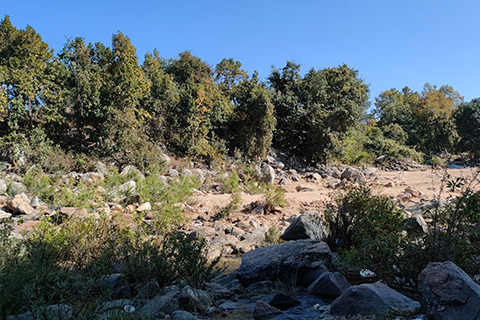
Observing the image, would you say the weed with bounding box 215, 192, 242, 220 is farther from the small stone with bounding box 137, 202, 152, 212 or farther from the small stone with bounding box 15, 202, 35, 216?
the small stone with bounding box 15, 202, 35, 216

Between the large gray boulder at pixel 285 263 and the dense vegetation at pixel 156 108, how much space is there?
9.24 m

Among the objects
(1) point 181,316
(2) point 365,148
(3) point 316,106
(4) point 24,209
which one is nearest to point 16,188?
(4) point 24,209

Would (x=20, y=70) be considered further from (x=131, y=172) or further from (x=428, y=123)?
(x=428, y=123)

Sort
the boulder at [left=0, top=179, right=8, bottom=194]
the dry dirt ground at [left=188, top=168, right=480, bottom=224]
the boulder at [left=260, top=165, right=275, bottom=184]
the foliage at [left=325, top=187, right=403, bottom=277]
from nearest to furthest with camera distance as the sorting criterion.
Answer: the foliage at [left=325, top=187, right=403, bottom=277], the boulder at [left=0, top=179, right=8, bottom=194], the dry dirt ground at [left=188, top=168, right=480, bottom=224], the boulder at [left=260, top=165, right=275, bottom=184]

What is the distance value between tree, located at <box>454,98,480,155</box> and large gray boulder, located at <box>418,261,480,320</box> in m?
34.5

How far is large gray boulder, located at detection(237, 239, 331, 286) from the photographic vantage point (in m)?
4.55

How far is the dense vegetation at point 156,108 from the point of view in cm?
1180

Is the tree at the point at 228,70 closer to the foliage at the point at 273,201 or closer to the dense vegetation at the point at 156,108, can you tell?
the dense vegetation at the point at 156,108

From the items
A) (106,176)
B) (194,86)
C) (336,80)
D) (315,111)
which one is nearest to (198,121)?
(194,86)

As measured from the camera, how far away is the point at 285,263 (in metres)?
4.64

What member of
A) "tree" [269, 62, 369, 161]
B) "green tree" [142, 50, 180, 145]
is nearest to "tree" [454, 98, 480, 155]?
"tree" [269, 62, 369, 161]

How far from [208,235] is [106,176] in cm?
516

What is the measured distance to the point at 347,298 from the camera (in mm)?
3100

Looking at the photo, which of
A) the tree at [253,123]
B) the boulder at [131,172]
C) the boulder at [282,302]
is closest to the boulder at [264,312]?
the boulder at [282,302]
